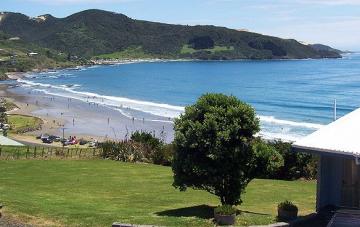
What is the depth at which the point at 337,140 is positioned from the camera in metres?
12.9

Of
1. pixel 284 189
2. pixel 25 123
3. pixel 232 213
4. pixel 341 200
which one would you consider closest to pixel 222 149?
pixel 232 213

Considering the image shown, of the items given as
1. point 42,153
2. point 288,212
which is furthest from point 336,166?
point 42,153

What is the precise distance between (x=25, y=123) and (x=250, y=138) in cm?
5821

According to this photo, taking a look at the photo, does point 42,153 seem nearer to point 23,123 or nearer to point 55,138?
point 55,138

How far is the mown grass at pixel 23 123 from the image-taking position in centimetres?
6390

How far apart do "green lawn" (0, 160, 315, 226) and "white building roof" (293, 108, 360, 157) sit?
1.91 m

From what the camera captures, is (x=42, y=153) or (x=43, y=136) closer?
(x=42, y=153)

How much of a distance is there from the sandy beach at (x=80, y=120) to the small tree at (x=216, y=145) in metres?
38.3

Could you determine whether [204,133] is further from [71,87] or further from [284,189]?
[71,87]

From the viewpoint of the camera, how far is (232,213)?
12539 mm

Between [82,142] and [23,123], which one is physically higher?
[23,123]

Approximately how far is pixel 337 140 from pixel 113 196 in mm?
8360

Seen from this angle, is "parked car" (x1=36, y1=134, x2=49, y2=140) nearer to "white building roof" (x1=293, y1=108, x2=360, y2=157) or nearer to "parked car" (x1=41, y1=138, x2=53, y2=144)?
"parked car" (x1=41, y1=138, x2=53, y2=144)

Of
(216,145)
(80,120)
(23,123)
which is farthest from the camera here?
(80,120)
